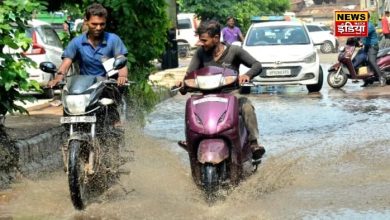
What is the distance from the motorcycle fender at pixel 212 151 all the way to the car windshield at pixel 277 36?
11588 millimetres

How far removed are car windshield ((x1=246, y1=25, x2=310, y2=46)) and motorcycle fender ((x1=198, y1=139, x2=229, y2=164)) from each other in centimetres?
1159

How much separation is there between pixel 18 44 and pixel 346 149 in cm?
405

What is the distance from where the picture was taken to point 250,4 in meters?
55.3

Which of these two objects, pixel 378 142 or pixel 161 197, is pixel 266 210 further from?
pixel 378 142

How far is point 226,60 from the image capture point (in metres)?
7.10

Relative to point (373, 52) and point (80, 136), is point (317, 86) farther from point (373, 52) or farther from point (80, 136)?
point (80, 136)

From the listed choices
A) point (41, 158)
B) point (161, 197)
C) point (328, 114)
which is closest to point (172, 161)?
point (41, 158)

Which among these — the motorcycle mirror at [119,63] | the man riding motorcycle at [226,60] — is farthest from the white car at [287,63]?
the motorcycle mirror at [119,63]

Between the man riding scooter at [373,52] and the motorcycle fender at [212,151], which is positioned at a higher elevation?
the motorcycle fender at [212,151]

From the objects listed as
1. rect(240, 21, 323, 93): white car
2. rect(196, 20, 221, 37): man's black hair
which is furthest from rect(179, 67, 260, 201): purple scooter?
rect(240, 21, 323, 93): white car

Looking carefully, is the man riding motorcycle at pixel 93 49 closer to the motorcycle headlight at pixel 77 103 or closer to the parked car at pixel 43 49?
the motorcycle headlight at pixel 77 103

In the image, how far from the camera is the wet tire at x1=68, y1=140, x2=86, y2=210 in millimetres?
5945

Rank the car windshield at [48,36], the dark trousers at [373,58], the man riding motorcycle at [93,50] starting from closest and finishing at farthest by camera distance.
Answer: the man riding motorcycle at [93,50] → the car windshield at [48,36] → the dark trousers at [373,58]

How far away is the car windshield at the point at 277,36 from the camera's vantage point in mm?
17844
